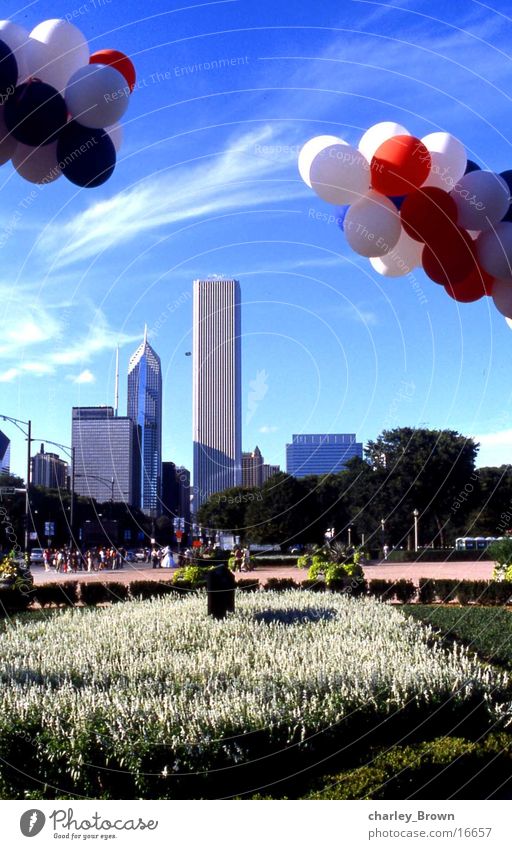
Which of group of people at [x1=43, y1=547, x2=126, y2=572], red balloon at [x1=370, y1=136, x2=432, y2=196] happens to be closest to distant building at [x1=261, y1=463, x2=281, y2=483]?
red balloon at [x1=370, y1=136, x2=432, y2=196]

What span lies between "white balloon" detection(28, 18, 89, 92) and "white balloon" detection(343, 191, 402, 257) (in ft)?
8.17

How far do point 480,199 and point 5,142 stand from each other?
3.90 m

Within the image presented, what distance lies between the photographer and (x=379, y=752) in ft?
18.5

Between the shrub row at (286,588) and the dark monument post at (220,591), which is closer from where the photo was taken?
the dark monument post at (220,591)

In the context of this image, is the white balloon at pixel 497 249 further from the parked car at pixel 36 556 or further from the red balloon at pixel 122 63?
the parked car at pixel 36 556

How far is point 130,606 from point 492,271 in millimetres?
9433

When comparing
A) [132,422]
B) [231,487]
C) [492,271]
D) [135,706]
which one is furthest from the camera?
[231,487]

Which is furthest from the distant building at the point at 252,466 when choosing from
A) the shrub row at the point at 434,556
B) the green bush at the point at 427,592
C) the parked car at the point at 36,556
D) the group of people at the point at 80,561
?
the parked car at the point at 36,556

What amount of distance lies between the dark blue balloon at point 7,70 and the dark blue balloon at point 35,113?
113 mm

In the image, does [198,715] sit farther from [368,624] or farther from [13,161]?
[368,624]

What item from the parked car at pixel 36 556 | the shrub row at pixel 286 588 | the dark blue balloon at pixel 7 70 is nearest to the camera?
the dark blue balloon at pixel 7 70

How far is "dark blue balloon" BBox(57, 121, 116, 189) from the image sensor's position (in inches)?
227

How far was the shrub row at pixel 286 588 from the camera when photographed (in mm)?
16828
